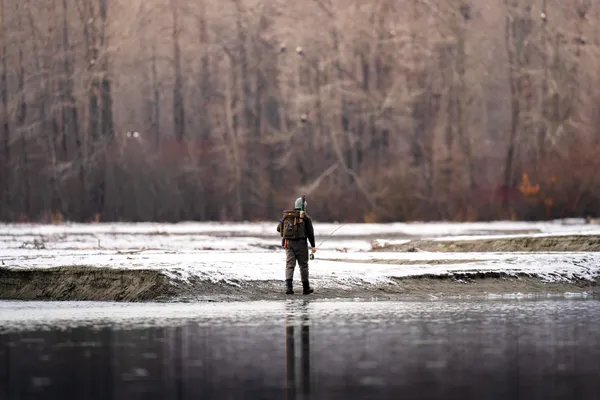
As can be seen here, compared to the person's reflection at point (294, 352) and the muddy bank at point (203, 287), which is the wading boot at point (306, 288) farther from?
the person's reflection at point (294, 352)

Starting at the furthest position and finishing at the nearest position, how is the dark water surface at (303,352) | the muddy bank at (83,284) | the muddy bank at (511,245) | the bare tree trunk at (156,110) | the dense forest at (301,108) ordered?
the bare tree trunk at (156,110)
the dense forest at (301,108)
the muddy bank at (511,245)
the muddy bank at (83,284)
the dark water surface at (303,352)

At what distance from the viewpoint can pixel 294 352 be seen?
48.5ft

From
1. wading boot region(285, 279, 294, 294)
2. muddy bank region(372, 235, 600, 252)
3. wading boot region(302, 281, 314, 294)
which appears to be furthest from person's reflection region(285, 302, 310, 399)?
muddy bank region(372, 235, 600, 252)

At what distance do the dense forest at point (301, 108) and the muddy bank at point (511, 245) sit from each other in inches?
1484

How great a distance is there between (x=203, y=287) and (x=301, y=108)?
55.9 metres

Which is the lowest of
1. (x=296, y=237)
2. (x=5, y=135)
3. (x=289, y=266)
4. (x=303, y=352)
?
(x=303, y=352)

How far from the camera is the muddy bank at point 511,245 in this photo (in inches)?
1359

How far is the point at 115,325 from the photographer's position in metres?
18.7

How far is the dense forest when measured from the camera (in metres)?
78.3

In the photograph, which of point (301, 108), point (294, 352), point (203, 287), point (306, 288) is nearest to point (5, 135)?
point (301, 108)

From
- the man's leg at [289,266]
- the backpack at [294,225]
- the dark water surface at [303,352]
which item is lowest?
the dark water surface at [303,352]

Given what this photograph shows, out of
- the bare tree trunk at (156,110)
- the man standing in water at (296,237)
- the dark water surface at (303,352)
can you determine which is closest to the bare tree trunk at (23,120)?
the bare tree trunk at (156,110)

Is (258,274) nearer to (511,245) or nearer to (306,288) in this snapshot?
(306,288)

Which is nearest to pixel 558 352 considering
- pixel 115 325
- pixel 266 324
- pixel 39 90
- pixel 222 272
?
pixel 266 324
